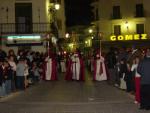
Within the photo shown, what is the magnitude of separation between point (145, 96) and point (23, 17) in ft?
96.4

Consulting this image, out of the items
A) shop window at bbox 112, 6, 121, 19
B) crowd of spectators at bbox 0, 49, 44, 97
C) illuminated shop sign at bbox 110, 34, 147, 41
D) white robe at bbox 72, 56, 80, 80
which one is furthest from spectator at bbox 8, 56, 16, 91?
shop window at bbox 112, 6, 121, 19

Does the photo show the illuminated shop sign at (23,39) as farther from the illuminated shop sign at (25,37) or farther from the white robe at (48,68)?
the white robe at (48,68)

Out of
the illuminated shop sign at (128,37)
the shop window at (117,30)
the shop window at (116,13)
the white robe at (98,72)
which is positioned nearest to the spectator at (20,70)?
the white robe at (98,72)

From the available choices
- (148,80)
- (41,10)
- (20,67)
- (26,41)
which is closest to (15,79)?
(20,67)

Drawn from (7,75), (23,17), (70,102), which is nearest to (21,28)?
(23,17)

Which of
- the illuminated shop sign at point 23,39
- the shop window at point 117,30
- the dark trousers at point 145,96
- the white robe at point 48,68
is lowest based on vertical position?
the dark trousers at point 145,96

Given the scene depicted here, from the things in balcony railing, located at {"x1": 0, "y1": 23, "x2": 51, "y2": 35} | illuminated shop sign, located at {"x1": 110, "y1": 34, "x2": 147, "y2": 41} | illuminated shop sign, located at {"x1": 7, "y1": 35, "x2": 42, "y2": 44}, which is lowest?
illuminated shop sign, located at {"x1": 7, "y1": 35, "x2": 42, "y2": 44}

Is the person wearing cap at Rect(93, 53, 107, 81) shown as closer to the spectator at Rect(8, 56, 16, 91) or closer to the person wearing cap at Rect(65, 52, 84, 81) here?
the person wearing cap at Rect(65, 52, 84, 81)

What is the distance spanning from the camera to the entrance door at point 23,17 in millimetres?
45250

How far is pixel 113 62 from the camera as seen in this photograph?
3056cm

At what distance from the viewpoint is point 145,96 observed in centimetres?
1764

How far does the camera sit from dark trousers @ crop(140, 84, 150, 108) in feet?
57.7

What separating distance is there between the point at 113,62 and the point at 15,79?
644cm

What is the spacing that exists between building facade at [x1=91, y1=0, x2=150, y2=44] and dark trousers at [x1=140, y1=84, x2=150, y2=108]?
205 ft
